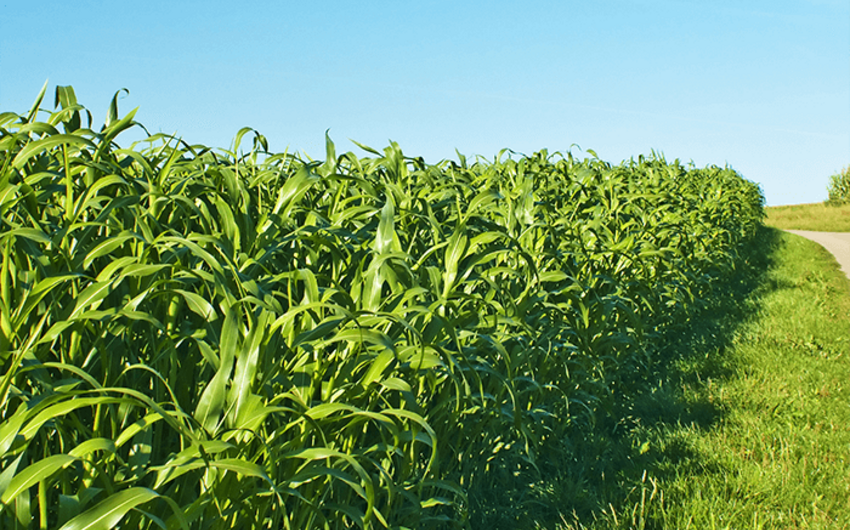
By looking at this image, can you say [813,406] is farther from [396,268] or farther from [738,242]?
[738,242]

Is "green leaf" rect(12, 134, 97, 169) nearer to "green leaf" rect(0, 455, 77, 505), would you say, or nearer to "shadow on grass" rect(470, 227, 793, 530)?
"green leaf" rect(0, 455, 77, 505)

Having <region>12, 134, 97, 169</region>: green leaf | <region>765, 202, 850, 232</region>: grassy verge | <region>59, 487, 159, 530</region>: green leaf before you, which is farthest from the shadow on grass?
<region>765, 202, 850, 232</region>: grassy verge

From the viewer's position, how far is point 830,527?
261 cm

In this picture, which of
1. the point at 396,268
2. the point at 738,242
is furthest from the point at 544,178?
the point at 738,242

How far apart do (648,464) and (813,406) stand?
158 centimetres

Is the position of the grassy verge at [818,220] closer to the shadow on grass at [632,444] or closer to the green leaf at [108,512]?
the shadow on grass at [632,444]

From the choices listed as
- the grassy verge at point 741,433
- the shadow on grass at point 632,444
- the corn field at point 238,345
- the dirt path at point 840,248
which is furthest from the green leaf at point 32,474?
the dirt path at point 840,248

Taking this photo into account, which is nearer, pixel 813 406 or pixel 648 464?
pixel 648 464

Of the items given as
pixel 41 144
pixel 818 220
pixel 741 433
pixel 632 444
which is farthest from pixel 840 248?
pixel 41 144

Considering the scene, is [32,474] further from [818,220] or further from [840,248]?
[818,220]

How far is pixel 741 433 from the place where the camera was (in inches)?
137

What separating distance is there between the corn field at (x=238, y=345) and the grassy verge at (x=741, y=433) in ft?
1.63

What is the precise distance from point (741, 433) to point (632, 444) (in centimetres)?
69

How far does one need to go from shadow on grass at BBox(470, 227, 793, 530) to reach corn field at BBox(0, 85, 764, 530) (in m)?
0.16
